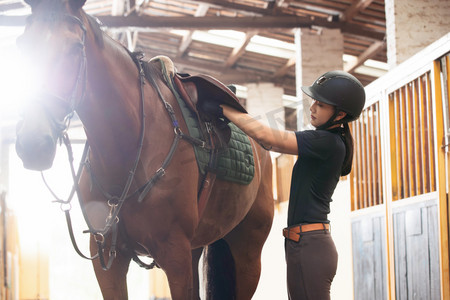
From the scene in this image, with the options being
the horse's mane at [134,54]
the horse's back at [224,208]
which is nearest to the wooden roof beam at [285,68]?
the horse's back at [224,208]

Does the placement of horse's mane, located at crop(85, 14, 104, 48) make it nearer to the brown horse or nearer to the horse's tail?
the brown horse

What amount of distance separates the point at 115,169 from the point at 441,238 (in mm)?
2152

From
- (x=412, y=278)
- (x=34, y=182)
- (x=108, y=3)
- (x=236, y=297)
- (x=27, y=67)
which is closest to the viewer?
(x=27, y=67)

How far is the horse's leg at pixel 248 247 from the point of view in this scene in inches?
126

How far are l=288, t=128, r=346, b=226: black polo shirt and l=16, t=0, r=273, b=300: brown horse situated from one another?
1.36 feet

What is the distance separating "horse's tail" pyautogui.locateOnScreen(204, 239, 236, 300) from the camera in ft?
10.5

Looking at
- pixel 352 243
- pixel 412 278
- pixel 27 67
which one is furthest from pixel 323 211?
pixel 352 243

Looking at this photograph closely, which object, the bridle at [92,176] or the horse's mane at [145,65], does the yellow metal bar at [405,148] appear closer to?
the horse's mane at [145,65]

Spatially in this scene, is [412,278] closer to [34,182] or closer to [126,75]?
[126,75]

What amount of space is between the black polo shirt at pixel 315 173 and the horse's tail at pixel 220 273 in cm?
93

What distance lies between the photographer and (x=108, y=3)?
427 inches

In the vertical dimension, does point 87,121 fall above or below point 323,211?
above

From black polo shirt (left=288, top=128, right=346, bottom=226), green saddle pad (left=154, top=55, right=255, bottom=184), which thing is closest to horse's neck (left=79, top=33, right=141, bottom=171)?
green saddle pad (left=154, top=55, right=255, bottom=184)

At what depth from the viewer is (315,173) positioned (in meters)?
2.34
